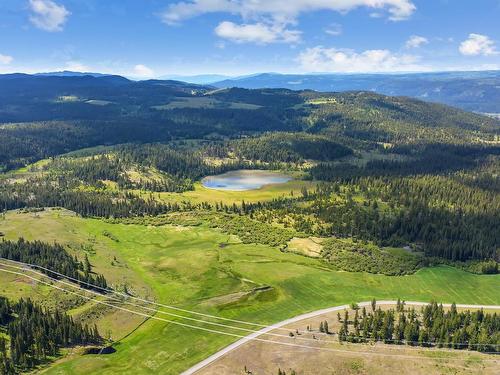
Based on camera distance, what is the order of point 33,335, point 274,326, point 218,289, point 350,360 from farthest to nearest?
point 218,289, point 274,326, point 33,335, point 350,360

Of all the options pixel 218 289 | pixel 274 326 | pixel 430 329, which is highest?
pixel 430 329

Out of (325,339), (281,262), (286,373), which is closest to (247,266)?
(281,262)

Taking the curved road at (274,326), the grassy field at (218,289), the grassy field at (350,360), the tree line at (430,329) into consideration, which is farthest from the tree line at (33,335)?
the tree line at (430,329)

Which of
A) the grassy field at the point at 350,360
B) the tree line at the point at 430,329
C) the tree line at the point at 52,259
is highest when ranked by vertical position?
the tree line at the point at 52,259

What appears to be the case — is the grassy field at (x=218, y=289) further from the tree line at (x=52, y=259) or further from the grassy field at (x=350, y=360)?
the grassy field at (x=350, y=360)

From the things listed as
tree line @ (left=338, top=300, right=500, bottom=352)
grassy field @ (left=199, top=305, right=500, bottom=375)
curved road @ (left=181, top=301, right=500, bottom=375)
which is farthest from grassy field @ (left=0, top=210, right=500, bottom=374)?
tree line @ (left=338, top=300, right=500, bottom=352)

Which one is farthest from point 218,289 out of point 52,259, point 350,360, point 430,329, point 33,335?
point 430,329

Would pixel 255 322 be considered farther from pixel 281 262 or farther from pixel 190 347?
pixel 281 262

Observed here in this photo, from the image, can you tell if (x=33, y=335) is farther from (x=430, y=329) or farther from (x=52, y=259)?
(x=430, y=329)
